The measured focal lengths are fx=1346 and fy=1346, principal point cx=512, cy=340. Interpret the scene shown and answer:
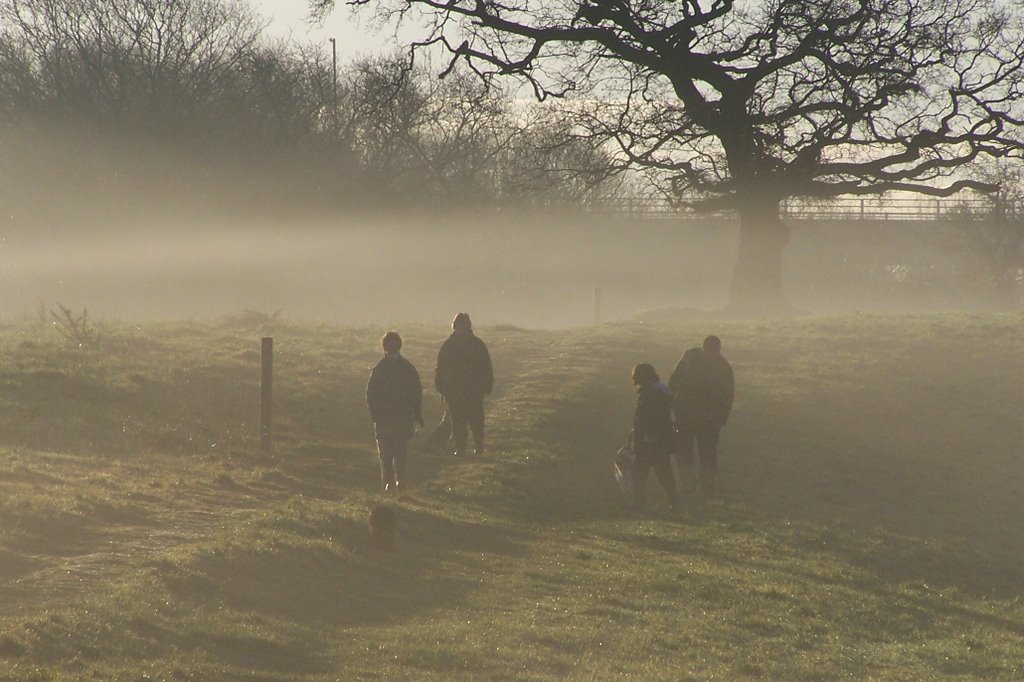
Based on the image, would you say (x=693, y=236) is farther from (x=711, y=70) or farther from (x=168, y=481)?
(x=168, y=481)

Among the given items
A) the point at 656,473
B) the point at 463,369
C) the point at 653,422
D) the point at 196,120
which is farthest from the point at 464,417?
the point at 196,120

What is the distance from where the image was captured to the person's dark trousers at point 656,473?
1310 centimetres

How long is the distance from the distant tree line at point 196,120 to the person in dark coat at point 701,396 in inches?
1044

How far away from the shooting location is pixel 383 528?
1076 centimetres

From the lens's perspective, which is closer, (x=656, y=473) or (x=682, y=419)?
(x=656, y=473)

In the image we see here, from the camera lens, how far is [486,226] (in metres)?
57.3

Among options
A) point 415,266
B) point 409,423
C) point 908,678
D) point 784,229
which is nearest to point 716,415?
point 409,423

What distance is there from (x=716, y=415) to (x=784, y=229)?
18.0m

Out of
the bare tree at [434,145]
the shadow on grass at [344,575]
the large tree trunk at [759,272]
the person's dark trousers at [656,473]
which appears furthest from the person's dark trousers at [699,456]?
the bare tree at [434,145]

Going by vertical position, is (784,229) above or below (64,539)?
above

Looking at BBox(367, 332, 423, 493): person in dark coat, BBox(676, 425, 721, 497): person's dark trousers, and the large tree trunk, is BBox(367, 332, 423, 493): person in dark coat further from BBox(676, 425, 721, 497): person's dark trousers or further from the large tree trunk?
the large tree trunk

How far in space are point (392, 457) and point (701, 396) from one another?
3.18 metres

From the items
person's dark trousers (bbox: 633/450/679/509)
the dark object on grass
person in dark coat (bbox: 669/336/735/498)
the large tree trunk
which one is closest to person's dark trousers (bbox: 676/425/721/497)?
person in dark coat (bbox: 669/336/735/498)

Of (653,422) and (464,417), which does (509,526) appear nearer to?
(653,422)
